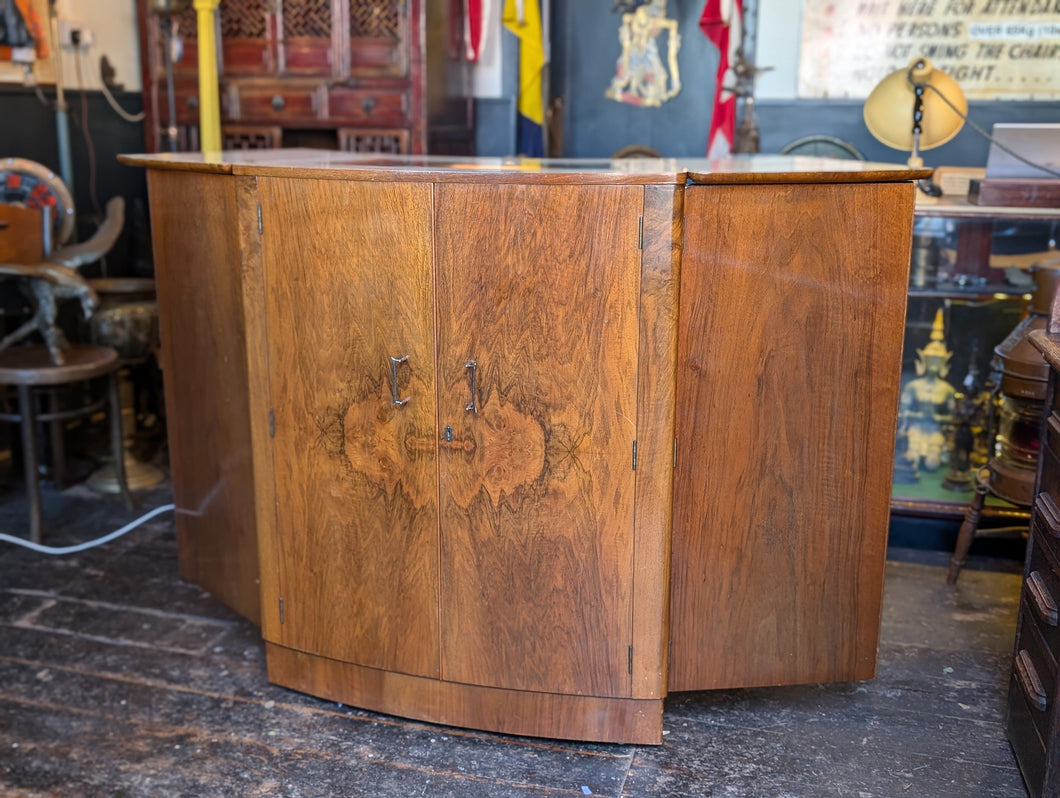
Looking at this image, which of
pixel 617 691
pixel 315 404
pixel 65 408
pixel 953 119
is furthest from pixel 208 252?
pixel 953 119

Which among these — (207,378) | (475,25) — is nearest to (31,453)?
(207,378)

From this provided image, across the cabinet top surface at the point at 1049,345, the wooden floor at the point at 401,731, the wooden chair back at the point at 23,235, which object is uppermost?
the wooden chair back at the point at 23,235

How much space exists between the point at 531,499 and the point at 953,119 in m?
2.05

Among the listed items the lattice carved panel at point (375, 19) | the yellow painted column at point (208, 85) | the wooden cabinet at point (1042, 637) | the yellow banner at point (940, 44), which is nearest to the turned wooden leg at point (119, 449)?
the yellow painted column at point (208, 85)

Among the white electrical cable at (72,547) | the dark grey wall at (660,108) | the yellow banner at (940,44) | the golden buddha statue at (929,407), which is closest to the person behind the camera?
the white electrical cable at (72,547)

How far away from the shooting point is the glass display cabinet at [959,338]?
327cm

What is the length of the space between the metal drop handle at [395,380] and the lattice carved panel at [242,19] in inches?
102

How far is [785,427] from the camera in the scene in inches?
87.0

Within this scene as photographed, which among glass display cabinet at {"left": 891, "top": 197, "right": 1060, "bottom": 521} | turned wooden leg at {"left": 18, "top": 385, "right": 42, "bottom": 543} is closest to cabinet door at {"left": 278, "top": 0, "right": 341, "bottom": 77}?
turned wooden leg at {"left": 18, "top": 385, "right": 42, "bottom": 543}

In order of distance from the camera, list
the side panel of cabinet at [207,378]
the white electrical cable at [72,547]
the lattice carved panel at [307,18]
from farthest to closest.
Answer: the lattice carved panel at [307,18]
the white electrical cable at [72,547]
the side panel of cabinet at [207,378]

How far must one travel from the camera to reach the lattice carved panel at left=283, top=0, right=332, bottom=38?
13.7ft

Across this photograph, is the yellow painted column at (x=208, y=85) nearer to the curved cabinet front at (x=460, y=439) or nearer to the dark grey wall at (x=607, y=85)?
the dark grey wall at (x=607, y=85)

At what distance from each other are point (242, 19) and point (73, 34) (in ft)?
2.13

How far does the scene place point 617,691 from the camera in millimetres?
2240
